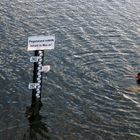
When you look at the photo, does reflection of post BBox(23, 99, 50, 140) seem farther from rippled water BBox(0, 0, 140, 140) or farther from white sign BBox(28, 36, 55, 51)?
white sign BBox(28, 36, 55, 51)

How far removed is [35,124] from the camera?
21.2m

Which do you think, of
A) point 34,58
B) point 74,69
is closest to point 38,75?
point 34,58

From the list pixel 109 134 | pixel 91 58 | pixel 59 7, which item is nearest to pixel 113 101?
pixel 109 134

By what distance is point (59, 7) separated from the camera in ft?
125

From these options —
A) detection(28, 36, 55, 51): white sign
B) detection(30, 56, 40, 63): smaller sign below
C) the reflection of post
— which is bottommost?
the reflection of post

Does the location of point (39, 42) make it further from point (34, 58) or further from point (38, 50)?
point (34, 58)

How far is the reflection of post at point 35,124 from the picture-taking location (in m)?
20.3

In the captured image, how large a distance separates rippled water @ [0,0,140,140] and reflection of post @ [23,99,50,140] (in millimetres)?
54

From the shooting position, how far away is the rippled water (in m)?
21.2

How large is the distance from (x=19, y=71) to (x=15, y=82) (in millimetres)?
1510

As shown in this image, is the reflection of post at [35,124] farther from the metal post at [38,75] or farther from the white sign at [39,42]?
the white sign at [39,42]

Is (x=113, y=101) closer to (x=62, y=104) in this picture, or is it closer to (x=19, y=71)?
(x=62, y=104)

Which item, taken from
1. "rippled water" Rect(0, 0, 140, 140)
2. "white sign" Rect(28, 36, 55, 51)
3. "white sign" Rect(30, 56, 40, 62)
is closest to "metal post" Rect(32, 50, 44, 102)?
"white sign" Rect(30, 56, 40, 62)

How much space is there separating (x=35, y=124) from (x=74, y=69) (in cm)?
692
